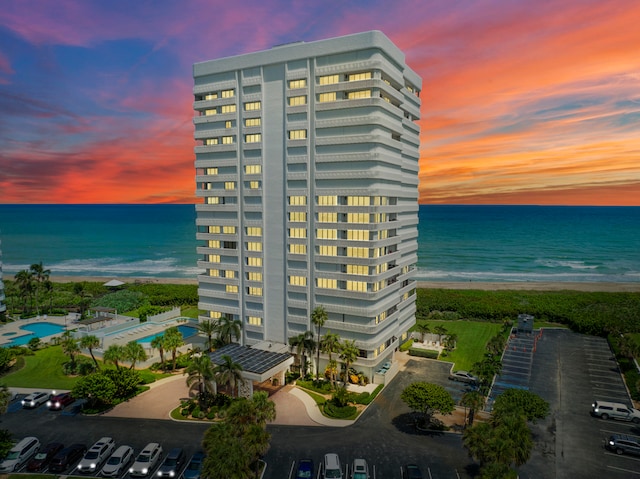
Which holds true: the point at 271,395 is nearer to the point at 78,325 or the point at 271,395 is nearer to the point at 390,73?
the point at 390,73

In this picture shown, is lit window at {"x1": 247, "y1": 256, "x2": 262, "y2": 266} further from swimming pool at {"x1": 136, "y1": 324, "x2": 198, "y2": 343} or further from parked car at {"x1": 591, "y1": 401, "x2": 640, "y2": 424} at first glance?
parked car at {"x1": 591, "y1": 401, "x2": 640, "y2": 424}

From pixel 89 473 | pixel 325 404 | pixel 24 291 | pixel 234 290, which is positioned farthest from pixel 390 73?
pixel 24 291

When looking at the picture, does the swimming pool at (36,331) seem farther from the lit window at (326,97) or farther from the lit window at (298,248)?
the lit window at (326,97)

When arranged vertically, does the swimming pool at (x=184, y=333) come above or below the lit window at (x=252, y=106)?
below

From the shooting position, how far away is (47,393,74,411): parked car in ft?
187

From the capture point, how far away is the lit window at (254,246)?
237ft

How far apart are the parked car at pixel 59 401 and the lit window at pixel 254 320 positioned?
29.3m

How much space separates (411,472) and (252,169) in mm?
52241

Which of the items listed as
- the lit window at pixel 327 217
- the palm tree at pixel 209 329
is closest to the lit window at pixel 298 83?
the lit window at pixel 327 217

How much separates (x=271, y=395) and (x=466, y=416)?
2859cm

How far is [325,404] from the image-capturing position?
58312 millimetres

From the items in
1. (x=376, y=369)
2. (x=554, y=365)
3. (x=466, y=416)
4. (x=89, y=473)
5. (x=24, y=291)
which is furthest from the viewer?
(x=24, y=291)

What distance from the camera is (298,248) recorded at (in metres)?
69.0

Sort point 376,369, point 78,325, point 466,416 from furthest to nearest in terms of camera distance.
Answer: point 78,325
point 376,369
point 466,416
